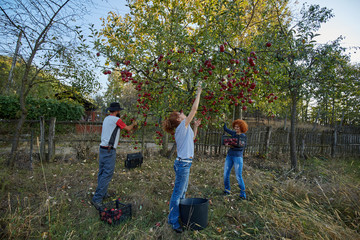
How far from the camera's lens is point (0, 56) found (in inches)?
194

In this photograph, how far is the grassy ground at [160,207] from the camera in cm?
248

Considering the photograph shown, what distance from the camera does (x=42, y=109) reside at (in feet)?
37.0

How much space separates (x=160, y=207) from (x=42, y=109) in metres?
11.1

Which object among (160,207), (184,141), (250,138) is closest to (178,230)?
(160,207)

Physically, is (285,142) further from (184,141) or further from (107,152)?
(107,152)

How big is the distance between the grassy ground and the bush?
5983 mm

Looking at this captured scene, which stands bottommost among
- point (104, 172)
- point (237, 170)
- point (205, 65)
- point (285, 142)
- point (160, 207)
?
point (160, 207)

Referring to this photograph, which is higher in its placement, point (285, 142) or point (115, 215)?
point (285, 142)

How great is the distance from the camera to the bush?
10328mm

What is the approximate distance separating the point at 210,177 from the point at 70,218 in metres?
3.45

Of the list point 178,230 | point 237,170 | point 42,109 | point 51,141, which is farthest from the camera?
point 42,109

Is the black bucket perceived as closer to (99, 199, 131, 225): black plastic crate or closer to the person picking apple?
(99, 199, 131, 225): black plastic crate

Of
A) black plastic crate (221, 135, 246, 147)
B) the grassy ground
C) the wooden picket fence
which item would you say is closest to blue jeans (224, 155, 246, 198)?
the grassy ground

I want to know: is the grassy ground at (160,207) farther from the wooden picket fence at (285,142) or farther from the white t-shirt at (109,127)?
the wooden picket fence at (285,142)
